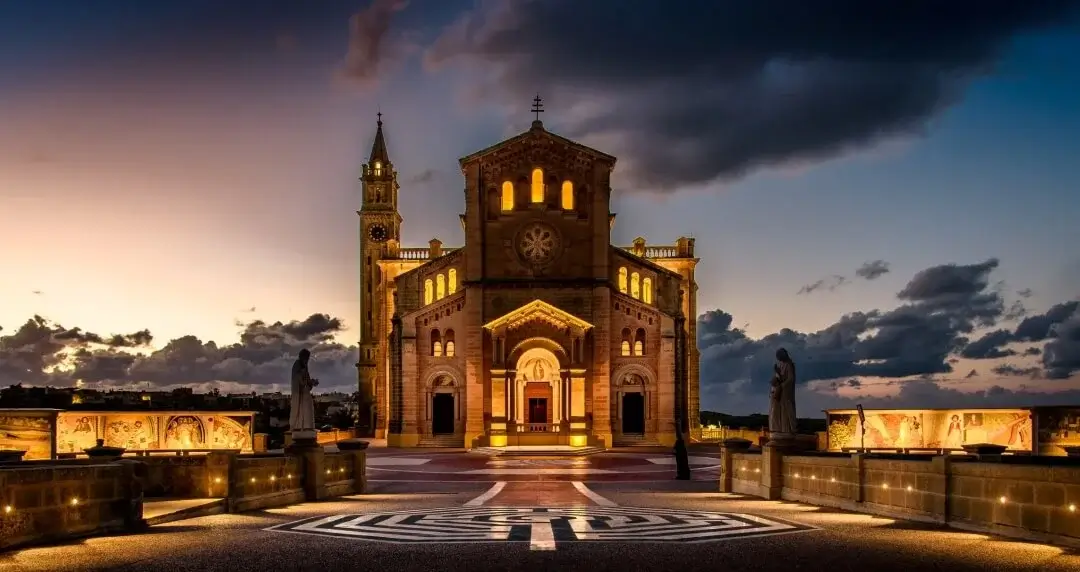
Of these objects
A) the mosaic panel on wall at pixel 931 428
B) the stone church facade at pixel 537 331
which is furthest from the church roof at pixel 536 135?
the mosaic panel on wall at pixel 931 428

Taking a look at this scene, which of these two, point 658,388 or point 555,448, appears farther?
point 658,388

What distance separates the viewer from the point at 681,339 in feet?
239

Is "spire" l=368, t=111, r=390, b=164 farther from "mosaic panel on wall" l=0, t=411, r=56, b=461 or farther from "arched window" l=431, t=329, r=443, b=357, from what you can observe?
"mosaic panel on wall" l=0, t=411, r=56, b=461

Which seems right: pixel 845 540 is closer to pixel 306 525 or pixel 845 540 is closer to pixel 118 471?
pixel 306 525

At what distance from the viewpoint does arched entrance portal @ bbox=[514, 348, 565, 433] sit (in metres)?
71.9

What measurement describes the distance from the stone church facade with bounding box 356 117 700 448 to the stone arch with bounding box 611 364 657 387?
70 millimetres

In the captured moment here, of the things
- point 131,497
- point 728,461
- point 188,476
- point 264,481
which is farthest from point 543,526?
point 728,461

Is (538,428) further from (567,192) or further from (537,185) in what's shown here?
(537,185)

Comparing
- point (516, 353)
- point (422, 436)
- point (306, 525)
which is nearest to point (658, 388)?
point (516, 353)

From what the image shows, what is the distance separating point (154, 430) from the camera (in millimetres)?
37188

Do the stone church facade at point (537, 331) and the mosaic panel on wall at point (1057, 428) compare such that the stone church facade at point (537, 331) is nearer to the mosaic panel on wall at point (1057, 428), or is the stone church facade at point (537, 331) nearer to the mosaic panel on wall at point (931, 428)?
the mosaic panel on wall at point (931, 428)

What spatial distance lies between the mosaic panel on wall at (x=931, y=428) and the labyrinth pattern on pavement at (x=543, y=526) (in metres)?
19.5

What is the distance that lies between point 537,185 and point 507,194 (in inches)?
89.5

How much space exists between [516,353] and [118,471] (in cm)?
5252
